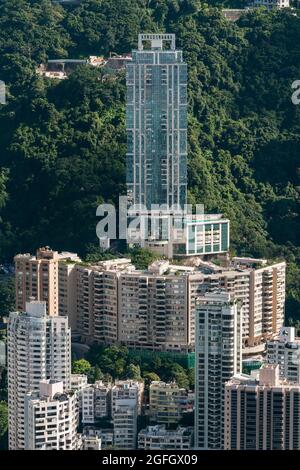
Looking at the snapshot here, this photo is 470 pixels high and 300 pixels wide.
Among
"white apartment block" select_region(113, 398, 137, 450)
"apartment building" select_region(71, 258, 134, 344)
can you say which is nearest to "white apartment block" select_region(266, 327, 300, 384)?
"white apartment block" select_region(113, 398, 137, 450)

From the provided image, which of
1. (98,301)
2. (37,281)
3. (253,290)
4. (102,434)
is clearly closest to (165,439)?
(102,434)

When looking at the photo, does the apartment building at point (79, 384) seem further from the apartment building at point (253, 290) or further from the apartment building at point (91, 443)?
the apartment building at point (253, 290)

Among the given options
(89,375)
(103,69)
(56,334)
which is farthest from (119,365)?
(103,69)

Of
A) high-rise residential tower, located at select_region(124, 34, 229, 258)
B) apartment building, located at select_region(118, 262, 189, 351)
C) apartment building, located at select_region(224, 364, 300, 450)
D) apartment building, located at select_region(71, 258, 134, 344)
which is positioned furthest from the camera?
high-rise residential tower, located at select_region(124, 34, 229, 258)

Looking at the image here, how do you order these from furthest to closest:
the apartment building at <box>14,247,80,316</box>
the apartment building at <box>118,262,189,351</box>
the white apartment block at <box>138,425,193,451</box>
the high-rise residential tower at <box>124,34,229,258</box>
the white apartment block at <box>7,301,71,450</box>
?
the high-rise residential tower at <box>124,34,229,258</box> < the apartment building at <box>14,247,80,316</box> < the apartment building at <box>118,262,189,351</box> < the white apartment block at <box>7,301,71,450</box> < the white apartment block at <box>138,425,193,451</box>

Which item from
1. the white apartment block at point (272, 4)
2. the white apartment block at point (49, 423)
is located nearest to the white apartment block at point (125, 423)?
the white apartment block at point (49, 423)

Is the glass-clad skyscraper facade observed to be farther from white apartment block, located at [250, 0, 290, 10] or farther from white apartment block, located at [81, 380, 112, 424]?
white apartment block, located at [250, 0, 290, 10]

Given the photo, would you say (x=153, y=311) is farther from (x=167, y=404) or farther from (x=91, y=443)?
(x=91, y=443)
